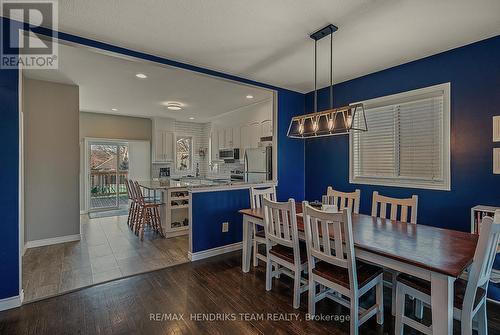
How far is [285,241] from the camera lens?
2340 millimetres

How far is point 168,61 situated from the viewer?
125 inches

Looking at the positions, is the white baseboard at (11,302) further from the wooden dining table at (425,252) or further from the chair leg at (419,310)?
the chair leg at (419,310)

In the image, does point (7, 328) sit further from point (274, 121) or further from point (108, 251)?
point (274, 121)

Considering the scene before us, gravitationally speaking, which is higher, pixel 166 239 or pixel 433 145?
pixel 433 145

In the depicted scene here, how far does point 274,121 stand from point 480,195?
283 cm

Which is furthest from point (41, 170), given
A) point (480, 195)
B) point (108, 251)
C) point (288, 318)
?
point (480, 195)

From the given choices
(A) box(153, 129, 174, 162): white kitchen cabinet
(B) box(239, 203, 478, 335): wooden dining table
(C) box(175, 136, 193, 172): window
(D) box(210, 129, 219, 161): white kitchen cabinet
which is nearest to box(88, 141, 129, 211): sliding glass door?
(A) box(153, 129, 174, 162): white kitchen cabinet

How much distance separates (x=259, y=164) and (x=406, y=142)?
7.91 ft

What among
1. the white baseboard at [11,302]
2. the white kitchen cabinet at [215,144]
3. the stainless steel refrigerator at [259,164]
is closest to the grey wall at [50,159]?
the white baseboard at [11,302]

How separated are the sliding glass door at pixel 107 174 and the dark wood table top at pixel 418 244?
619 centimetres

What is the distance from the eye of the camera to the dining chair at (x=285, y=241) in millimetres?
2254

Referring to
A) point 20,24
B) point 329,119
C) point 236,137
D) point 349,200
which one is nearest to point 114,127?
point 236,137

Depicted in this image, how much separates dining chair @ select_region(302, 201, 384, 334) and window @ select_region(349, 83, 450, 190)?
1763 millimetres

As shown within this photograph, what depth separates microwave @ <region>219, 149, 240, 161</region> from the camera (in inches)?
236
